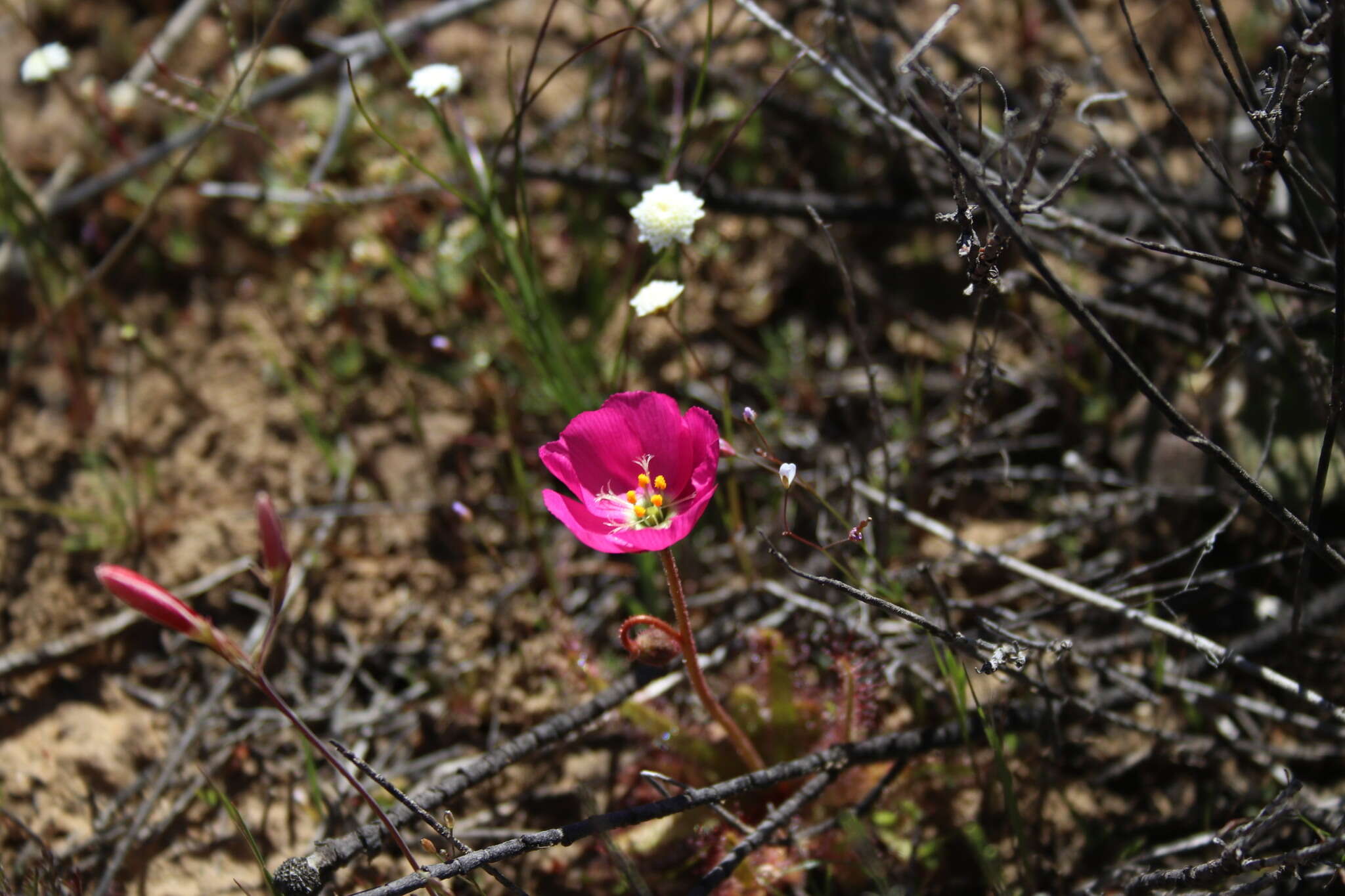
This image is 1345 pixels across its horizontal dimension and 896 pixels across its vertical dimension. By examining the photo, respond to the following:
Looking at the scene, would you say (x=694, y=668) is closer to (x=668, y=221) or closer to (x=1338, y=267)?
(x=668, y=221)

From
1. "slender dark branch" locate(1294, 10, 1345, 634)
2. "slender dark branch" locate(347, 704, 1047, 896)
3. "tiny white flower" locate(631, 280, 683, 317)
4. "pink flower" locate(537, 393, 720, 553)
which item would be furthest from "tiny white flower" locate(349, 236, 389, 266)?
"slender dark branch" locate(1294, 10, 1345, 634)

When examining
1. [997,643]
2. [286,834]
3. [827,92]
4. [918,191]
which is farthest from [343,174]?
[997,643]

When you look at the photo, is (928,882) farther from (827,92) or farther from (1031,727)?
(827,92)

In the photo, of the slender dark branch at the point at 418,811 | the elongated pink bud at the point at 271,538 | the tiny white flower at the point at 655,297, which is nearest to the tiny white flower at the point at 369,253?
the tiny white flower at the point at 655,297

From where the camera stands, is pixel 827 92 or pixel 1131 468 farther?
pixel 827 92

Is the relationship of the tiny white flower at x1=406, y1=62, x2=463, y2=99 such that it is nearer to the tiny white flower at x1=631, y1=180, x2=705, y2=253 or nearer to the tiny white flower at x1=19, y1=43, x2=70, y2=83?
the tiny white flower at x1=631, y1=180, x2=705, y2=253

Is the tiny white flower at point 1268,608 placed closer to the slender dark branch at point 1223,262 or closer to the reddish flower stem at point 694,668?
the slender dark branch at point 1223,262
